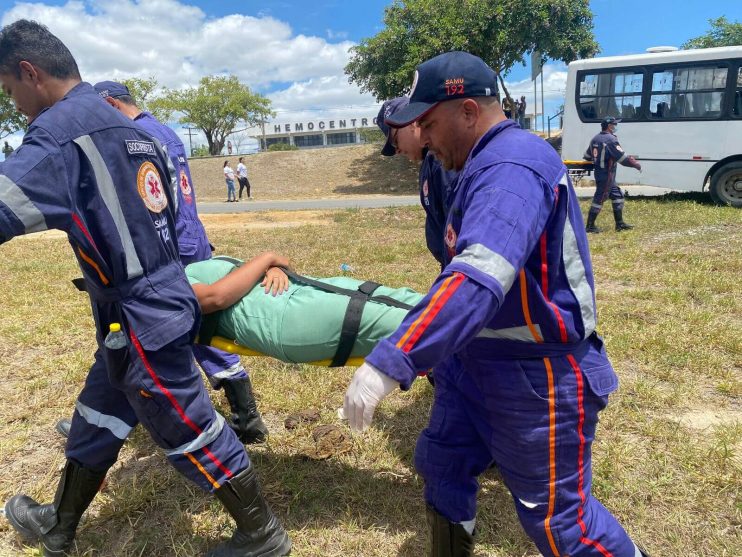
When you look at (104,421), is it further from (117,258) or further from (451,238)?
(451,238)

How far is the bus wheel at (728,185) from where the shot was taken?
442 inches

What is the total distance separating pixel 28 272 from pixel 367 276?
4.71 m

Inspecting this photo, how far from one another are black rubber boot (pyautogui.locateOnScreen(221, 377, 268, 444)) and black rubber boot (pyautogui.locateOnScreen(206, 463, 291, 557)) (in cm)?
87

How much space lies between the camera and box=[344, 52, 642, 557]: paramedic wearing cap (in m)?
1.26

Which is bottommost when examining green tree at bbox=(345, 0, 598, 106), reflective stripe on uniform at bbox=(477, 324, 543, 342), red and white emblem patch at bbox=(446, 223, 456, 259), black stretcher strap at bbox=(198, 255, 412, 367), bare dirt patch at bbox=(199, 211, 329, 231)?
bare dirt patch at bbox=(199, 211, 329, 231)

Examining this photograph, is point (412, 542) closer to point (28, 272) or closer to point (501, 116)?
point (501, 116)

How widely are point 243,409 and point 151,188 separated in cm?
159

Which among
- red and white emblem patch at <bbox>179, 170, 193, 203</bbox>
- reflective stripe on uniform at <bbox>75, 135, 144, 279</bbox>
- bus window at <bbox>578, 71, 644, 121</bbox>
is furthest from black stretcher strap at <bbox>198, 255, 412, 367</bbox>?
bus window at <bbox>578, 71, 644, 121</bbox>

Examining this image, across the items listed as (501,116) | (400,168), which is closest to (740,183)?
(501,116)

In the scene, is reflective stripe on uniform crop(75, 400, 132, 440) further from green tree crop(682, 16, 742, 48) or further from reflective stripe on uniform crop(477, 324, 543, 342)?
green tree crop(682, 16, 742, 48)

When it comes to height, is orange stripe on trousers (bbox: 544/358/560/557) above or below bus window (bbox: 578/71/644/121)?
below

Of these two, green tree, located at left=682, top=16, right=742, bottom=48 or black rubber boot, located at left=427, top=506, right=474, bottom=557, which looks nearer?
black rubber boot, located at left=427, top=506, right=474, bottom=557

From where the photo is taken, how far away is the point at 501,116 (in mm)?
1604

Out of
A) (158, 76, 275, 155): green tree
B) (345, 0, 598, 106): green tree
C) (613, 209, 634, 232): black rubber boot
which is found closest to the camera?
(613, 209, 634, 232): black rubber boot
